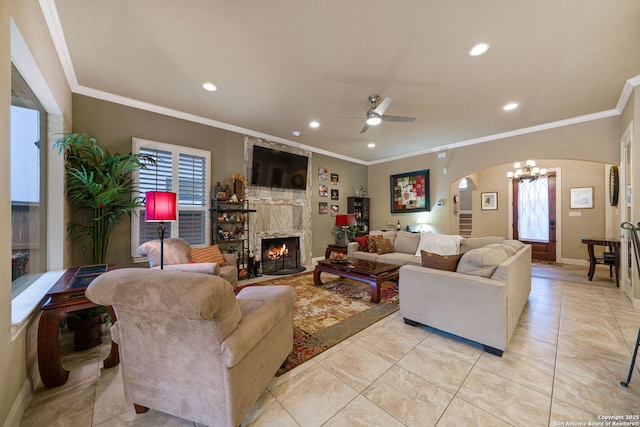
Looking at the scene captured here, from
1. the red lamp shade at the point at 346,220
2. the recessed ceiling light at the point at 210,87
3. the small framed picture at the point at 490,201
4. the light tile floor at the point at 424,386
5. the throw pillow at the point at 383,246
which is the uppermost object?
the recessed ceiling light at the point at 210,87

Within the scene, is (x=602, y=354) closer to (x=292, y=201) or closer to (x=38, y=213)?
(x=292, y=201)

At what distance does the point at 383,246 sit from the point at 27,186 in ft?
15.8

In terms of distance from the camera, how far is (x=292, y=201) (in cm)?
553

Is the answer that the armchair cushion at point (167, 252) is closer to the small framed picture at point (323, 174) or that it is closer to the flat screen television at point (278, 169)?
the flat screen television at point (278, 169)

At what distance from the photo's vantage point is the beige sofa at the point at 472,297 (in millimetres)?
2029

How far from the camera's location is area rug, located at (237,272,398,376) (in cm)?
219

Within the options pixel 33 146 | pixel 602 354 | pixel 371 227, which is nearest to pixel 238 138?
pixel 33 146

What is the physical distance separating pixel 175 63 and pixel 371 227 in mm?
6244

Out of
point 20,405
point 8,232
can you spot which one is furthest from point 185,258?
point 8,232

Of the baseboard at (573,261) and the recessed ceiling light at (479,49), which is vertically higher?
the recessed ceiling light at (479,49)

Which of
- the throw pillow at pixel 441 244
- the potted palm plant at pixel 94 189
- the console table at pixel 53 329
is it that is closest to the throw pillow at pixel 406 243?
the throw pillow at pixel 441 244

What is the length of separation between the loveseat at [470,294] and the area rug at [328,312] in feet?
1.83

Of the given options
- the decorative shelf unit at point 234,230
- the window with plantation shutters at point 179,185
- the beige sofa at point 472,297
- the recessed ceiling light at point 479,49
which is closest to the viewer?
the beige sofa at point 472,297

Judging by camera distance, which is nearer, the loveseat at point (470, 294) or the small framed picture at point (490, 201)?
the loveseat at point (470, 294)
